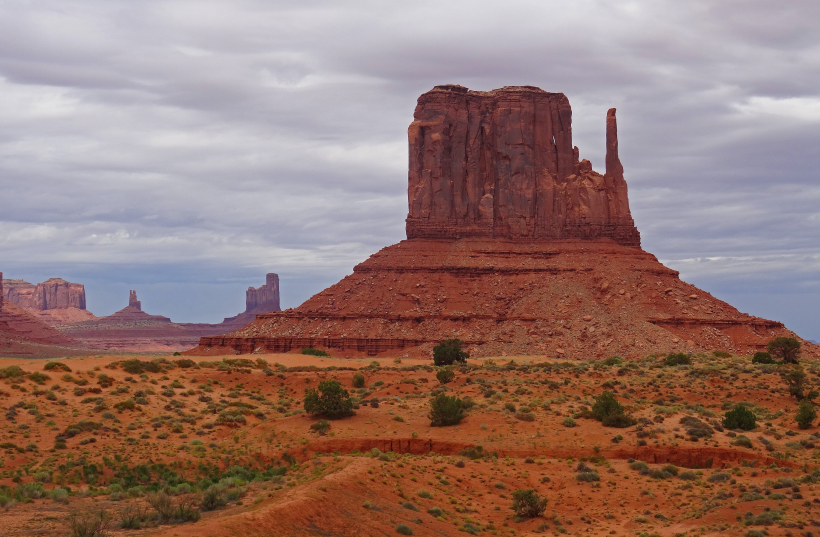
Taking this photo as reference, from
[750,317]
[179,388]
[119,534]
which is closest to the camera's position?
[119,534]

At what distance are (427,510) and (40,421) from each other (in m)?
18.6

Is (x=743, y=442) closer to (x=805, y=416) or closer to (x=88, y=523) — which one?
(x=805, y=416)

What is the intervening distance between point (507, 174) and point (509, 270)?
15.8m

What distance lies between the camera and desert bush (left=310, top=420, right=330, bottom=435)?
36.8 meters

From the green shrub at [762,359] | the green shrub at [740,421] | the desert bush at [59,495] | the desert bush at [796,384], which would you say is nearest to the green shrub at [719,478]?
the green shrub at [740,421]

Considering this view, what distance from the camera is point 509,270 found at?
106000mm

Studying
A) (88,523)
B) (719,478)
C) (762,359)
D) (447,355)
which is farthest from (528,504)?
(762,359)

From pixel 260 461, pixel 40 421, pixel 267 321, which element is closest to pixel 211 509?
pixel 260 461

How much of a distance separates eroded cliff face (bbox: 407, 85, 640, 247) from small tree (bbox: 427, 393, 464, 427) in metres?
76.4

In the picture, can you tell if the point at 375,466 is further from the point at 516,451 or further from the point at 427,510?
the point at 516,451

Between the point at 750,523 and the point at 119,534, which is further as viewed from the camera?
the point at 750,523

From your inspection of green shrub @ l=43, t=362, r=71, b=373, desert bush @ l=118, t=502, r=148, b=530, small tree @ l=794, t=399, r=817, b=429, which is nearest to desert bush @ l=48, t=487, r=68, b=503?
desert bush @ l=118, t=502, r=148, b=530

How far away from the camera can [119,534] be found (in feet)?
69.8

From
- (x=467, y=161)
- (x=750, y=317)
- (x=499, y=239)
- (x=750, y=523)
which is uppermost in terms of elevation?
(x=467, y=161)
